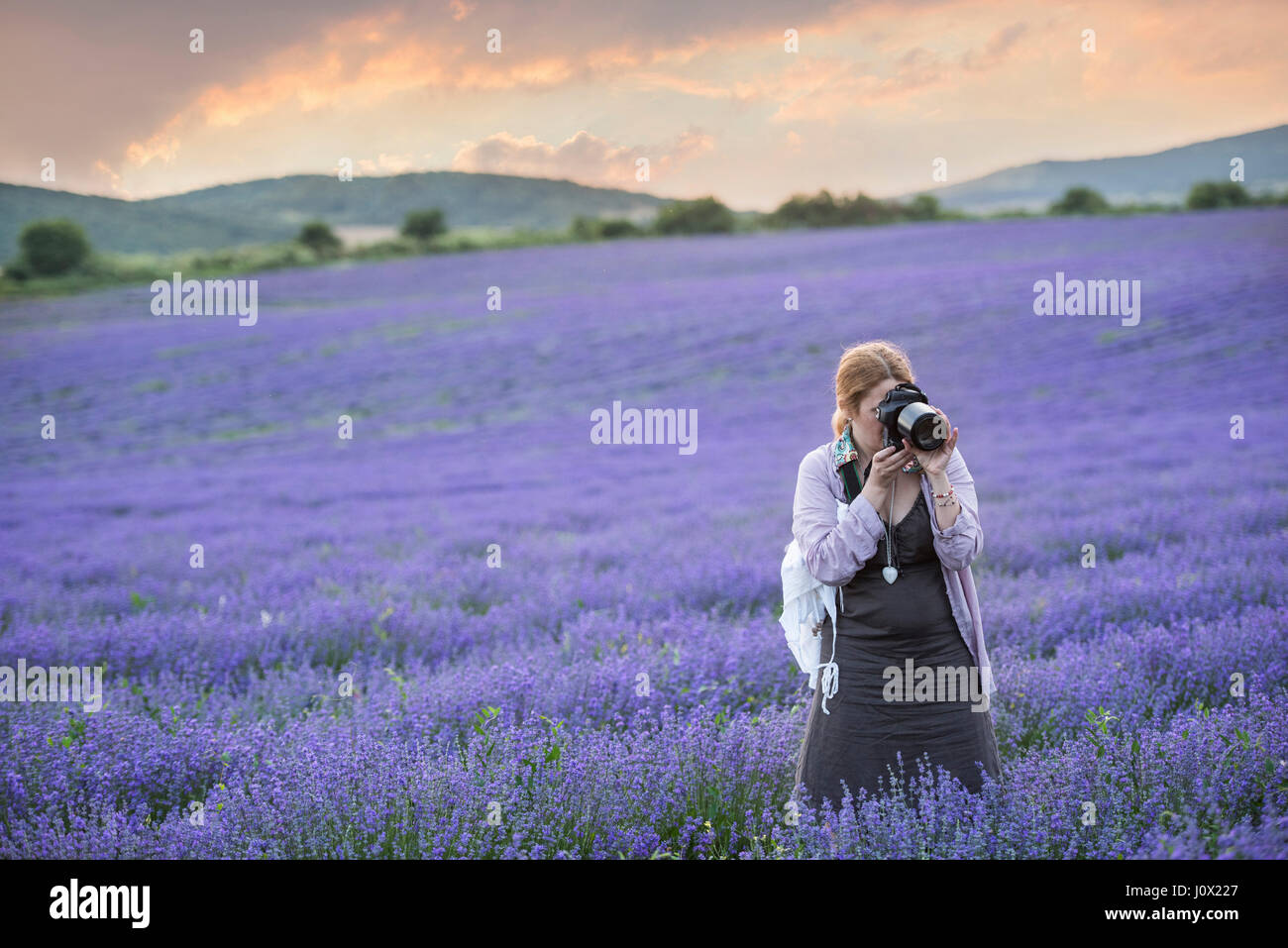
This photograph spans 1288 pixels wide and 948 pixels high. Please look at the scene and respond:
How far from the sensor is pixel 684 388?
14.3 m

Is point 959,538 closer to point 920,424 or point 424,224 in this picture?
point 920,424

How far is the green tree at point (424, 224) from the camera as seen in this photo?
33.1 metres

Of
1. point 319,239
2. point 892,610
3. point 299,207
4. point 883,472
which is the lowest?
point 892,610

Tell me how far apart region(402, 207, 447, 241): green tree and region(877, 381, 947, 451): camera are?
33.3 meters

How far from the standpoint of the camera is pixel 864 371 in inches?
85.2

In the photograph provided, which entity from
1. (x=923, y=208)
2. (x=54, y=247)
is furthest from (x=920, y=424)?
(x=54, y=247)

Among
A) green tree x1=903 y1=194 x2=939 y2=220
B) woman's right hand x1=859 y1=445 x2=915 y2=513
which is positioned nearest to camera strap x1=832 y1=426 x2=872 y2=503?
woman's right hand x1=859 y1=445 x2=915 y2=513

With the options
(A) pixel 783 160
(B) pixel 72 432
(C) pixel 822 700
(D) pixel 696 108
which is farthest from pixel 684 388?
(C) pixel 822 700

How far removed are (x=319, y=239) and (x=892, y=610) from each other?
3534 cm

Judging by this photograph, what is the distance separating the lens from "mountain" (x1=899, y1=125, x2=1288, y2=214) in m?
8.74

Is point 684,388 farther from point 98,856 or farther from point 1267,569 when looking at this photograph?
point 98,856

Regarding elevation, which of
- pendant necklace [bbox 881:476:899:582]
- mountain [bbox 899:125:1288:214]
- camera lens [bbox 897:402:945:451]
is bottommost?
pendant necklace [bbox 881:476:899:582]

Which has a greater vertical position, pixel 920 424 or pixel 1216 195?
pixel 1216 195

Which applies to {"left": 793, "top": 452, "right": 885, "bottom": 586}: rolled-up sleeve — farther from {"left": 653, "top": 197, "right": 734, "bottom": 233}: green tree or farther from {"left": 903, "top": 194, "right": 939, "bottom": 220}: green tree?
{"left": 903, "top": 194, "right": 939, "bottom": 220}: green tree
